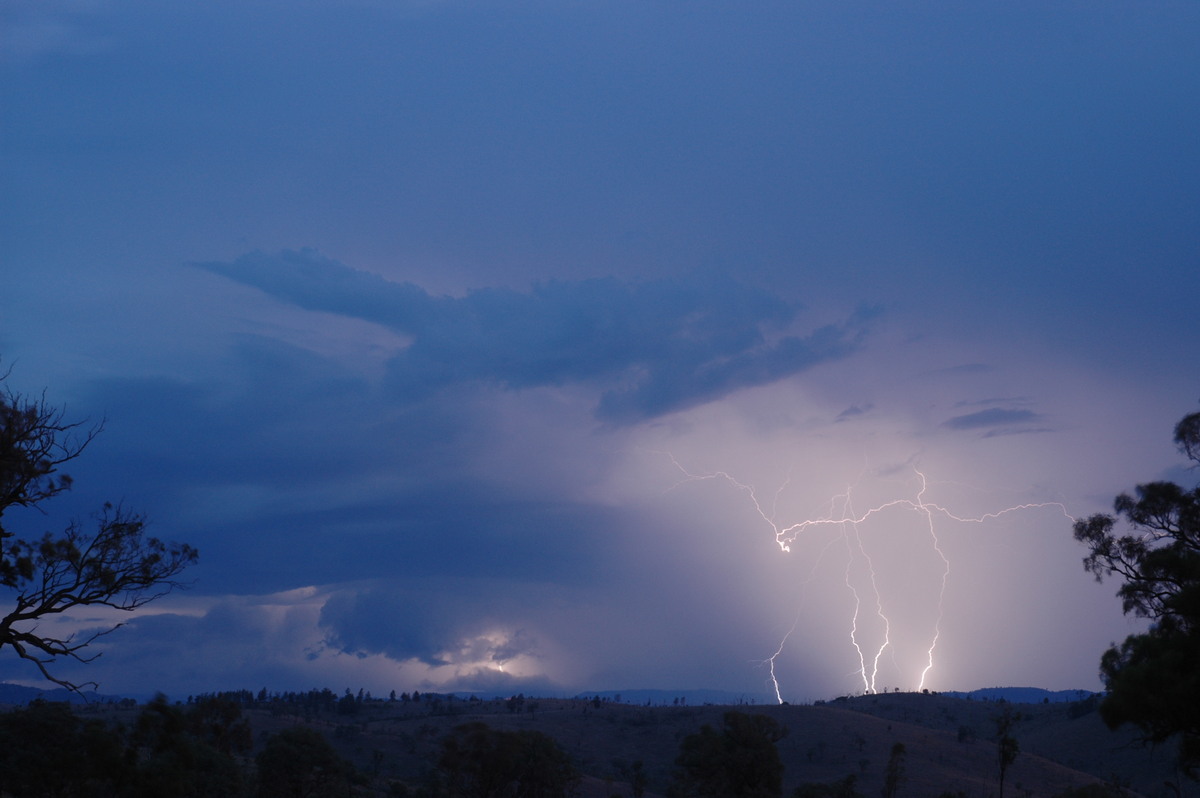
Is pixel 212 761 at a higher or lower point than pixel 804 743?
higher

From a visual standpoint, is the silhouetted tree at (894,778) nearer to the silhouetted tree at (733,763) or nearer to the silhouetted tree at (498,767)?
the silhouetted tree at (733,763)

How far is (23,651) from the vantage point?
19.5 meters

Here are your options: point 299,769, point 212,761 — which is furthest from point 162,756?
point 299,769

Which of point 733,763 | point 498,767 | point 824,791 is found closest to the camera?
point 498,767

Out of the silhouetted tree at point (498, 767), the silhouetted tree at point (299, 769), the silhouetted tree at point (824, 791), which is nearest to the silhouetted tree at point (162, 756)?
the silhouetted tree at point (299, 769)

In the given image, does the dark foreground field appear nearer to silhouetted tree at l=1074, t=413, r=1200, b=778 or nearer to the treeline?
the treeline

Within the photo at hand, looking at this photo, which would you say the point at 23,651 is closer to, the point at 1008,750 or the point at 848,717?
the point at 1008,750

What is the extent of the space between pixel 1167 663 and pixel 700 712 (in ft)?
185

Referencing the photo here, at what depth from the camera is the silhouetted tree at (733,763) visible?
38.1m

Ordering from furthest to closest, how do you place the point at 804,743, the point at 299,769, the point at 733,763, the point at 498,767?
the point at 804,743 < the point at 733,763 < the point at 498,767 < the point at 299,769

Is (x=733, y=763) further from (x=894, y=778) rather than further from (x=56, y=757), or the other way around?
(x=56, y=757)

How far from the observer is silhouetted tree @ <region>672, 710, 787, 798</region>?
125 ft

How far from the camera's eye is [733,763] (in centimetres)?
3816

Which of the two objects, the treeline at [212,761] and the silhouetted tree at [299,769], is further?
the silhouetted tree at [299,769]
